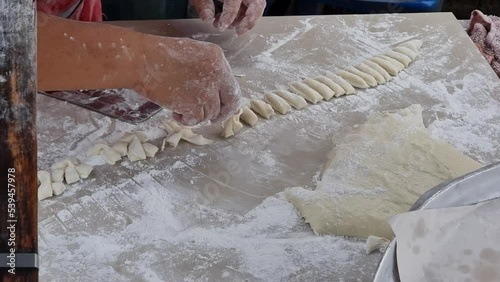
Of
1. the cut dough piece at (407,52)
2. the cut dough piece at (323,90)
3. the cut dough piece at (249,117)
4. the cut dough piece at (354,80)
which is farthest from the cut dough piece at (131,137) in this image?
the cut dough piece at (407,52)

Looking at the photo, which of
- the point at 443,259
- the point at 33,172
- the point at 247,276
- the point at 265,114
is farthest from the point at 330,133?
the point at 33,172

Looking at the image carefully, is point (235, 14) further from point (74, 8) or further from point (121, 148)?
point (121, 148)

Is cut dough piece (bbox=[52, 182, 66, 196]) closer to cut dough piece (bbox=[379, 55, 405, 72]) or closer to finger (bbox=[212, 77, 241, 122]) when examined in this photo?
finger (bbox=[212, 77, 241, 122])

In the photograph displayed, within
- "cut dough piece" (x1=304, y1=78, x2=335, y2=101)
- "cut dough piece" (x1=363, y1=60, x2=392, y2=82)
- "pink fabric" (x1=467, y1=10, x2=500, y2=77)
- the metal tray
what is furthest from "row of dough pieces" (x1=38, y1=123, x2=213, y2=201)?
"pink fabric" (x1=467, y1=10, x2=500, y2=77)

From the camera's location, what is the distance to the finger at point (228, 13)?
1.81m

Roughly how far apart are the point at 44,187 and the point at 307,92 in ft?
2.44

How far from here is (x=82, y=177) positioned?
4.79 ft

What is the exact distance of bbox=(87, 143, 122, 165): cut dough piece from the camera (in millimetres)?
1509

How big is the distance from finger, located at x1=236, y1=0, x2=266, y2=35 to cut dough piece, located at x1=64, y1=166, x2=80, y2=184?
27.9 inches

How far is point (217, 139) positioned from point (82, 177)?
349 mm

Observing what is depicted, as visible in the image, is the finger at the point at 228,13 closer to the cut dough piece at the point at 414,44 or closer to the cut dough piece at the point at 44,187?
the cut dough piece at the point at 414,44

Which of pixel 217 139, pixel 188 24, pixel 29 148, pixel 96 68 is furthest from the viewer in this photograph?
pixel 188 24

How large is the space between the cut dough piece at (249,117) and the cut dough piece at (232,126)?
23 mm

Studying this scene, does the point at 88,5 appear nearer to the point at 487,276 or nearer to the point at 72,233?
the point at 72,233
